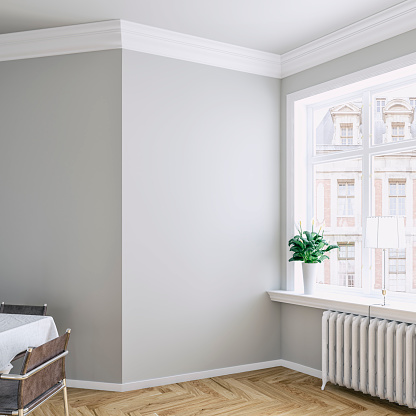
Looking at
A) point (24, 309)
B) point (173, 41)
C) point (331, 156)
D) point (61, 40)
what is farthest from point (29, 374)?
point (331, 156)

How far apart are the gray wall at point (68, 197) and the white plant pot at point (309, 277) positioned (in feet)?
5.49

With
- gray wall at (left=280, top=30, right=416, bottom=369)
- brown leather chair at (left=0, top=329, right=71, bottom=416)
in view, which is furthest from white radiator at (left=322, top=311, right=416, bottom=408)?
brown leather chair at (left=0, top=329, right=71, bottom=416)

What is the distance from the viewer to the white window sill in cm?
359

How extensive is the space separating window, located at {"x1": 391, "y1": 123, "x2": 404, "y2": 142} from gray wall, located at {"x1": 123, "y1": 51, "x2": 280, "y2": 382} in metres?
1.15

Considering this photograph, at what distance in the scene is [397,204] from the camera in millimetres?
4086

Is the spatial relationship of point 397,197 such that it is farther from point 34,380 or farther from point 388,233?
point 34,380

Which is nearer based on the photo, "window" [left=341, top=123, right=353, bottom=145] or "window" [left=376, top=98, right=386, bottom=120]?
"window" [left=376, top=98, right=386, bottom=120]

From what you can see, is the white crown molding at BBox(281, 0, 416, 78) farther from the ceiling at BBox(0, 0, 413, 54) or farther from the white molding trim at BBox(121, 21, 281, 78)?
the white molding trim at BBox(121, 21, 281, 78)

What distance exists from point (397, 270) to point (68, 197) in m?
2.82

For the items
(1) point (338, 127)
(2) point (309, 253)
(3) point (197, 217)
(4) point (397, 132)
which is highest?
(1) point (338, 127)

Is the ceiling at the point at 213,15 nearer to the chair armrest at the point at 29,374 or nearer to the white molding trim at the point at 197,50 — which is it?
the white molding trim at the point at 197,50

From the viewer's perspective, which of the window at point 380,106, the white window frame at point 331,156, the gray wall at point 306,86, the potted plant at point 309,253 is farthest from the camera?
the potted plant at point 309,253

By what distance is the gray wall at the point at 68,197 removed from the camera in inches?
159

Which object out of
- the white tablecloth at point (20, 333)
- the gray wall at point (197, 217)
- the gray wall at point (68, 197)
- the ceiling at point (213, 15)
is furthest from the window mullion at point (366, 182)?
the white tablecloth at point (20, 333)
